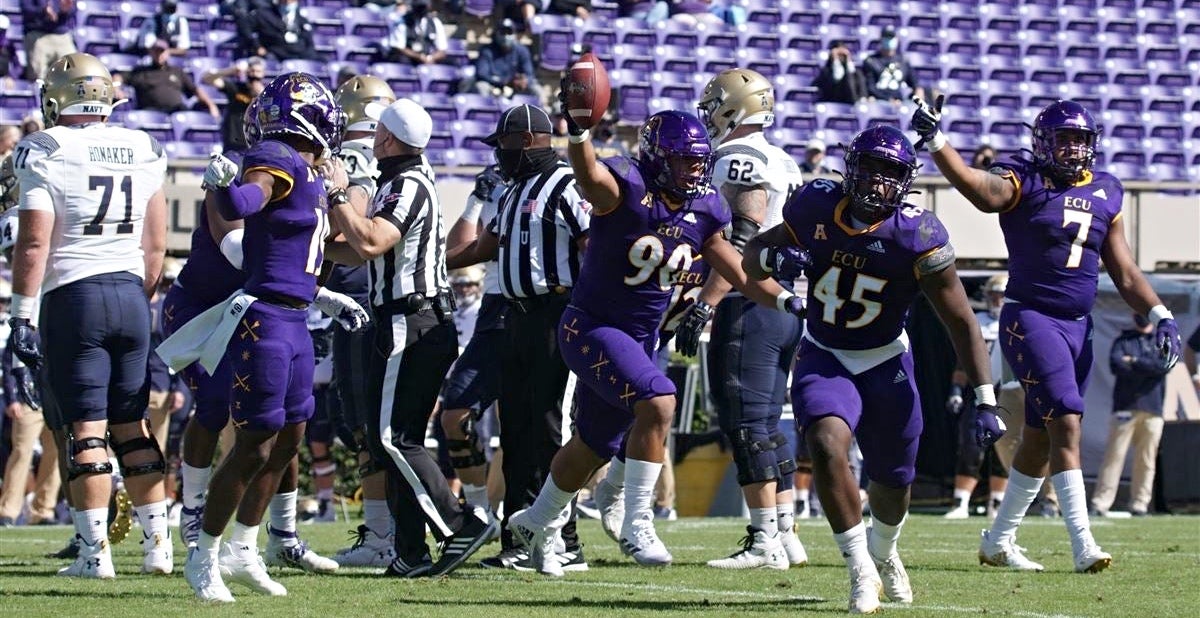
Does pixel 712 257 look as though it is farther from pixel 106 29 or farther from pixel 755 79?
pixel 106 29

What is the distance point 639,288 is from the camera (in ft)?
20.9

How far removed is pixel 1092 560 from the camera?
7.08 m

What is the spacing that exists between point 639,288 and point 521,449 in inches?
41.3

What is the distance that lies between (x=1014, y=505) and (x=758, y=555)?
1013 millimetres

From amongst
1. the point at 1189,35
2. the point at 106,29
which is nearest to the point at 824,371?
the point at 106,29

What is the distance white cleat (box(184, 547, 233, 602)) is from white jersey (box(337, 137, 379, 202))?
8.15ft

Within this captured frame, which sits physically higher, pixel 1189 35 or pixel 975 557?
pixel 1189 35

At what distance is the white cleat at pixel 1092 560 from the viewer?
707 centimetres

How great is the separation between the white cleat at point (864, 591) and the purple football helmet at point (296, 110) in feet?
7.02

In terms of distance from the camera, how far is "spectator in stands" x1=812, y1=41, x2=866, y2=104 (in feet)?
62.3

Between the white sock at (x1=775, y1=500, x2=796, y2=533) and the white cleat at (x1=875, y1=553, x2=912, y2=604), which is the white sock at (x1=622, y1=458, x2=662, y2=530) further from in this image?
the white sock at (x1=775, y1=500, x2=796, y2=533)

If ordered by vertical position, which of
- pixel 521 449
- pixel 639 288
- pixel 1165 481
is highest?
pixel 639 288

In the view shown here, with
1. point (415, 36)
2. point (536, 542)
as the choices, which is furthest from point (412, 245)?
point (415, 36)

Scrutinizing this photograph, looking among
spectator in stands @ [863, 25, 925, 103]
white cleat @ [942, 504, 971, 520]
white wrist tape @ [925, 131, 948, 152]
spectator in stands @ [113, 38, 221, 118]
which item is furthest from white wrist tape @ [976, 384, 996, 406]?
spectator in stands @ [863, 25, 925, 103]
